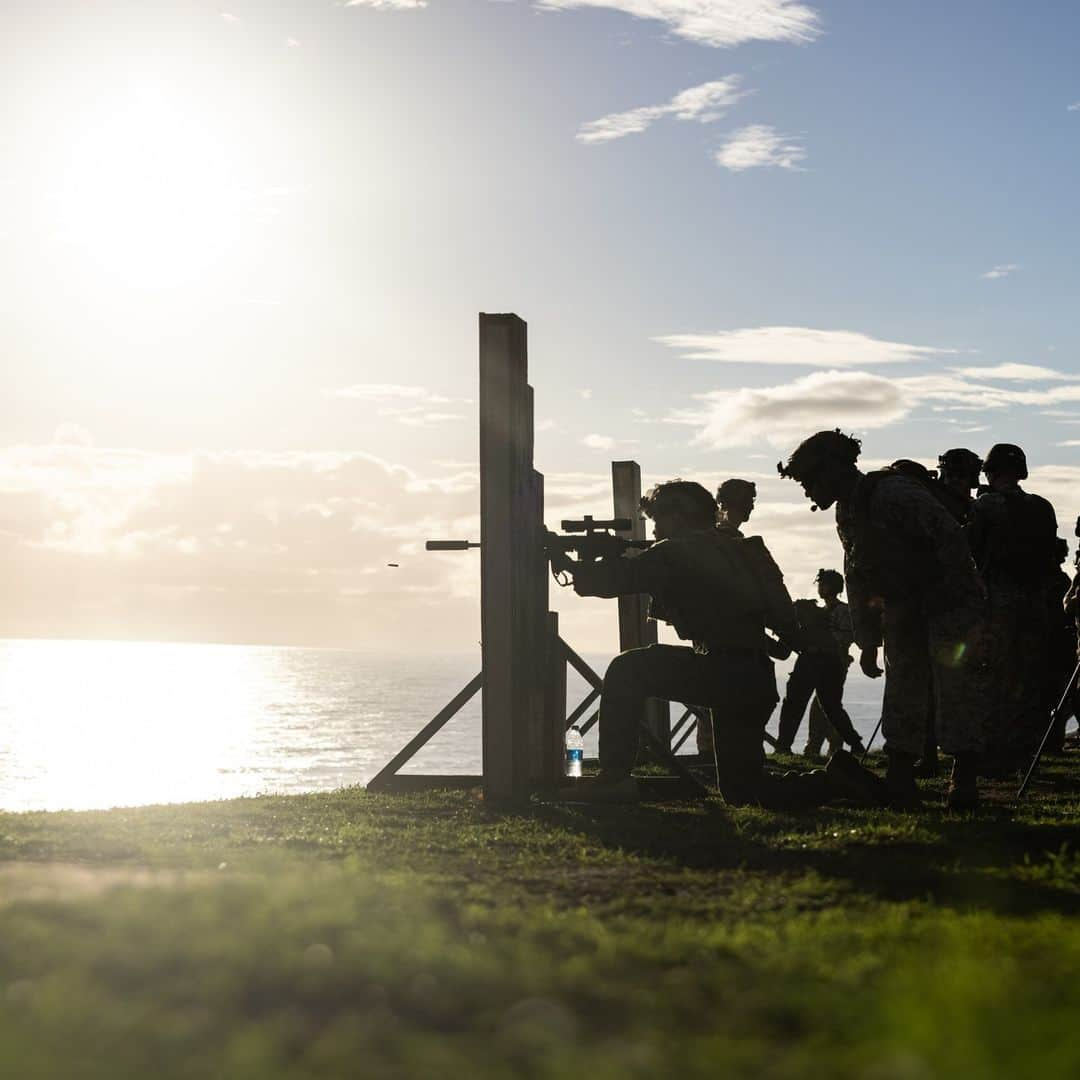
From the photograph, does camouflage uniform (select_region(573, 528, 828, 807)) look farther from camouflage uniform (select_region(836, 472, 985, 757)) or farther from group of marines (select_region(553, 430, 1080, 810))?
camouflage uniform (select_region(836, 472, 985, 757))

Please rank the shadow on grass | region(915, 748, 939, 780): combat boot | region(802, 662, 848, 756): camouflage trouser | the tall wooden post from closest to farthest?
1. the shadow on grass
2. the tall wooden post
3. region(915, 748, 939, 780): combat boot
4. region(802, 662, 848, 756): camouflage trouser

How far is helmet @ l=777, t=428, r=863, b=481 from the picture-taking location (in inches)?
410

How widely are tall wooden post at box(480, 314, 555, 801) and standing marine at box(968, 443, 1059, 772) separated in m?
3.54

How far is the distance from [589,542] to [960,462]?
389cm

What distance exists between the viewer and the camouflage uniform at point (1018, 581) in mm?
11516

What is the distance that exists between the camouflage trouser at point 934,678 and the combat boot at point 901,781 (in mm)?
53

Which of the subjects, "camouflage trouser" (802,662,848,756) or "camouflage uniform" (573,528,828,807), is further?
"camouflage trouser" (802,662,848,756)

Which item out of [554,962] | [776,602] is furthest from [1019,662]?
[554,962]

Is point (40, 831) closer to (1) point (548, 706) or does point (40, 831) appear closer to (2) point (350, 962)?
(1) point (548, 706)

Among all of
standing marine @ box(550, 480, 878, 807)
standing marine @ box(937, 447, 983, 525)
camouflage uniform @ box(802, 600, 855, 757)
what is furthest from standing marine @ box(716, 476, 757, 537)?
camouflage uniform @ box(802, 600, 855, 757)

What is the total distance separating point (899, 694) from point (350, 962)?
635cm

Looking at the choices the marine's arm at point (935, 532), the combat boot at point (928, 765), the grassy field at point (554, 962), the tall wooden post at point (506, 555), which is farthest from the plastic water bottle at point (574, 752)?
the grassy field at point (554, 962)

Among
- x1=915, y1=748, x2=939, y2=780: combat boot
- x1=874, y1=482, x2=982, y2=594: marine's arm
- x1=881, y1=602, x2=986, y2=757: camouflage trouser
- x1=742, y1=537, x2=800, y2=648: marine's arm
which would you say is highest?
x1=874, y1=482, x2=982, y2=594: marine's arm

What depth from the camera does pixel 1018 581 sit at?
38.7ft
